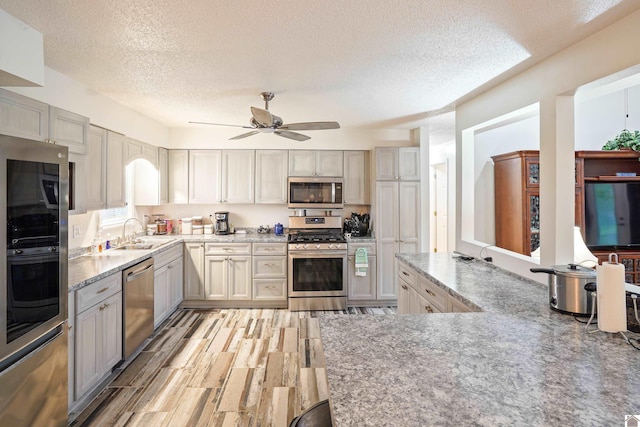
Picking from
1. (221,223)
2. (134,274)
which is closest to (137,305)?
(134,274)

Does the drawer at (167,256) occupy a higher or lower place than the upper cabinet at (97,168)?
Result: lower

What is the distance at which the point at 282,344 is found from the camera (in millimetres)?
3316

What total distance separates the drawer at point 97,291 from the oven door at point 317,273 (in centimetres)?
209

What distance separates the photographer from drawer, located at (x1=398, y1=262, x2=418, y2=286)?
8.95 ft

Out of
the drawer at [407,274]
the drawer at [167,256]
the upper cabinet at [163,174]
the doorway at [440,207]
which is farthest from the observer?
the doorway at [440,207]

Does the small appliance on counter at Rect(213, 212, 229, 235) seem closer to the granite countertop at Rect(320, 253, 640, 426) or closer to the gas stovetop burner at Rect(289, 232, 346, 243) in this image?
the gas stovetop burner at Rect(289, 232, 346, 243)

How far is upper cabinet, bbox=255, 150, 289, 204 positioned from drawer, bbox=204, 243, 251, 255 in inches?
28.8

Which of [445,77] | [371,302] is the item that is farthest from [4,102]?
[371,302]

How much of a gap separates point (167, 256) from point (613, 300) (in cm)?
388

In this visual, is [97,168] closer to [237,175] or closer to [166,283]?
[166,283]

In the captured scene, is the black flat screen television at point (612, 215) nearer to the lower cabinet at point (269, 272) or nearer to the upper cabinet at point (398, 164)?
the upper cabinet at point (398, 164)

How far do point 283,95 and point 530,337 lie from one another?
272 centimetres

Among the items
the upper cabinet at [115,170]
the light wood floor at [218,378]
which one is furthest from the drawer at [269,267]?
the upper cabinet at [115,170]

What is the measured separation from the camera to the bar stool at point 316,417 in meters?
1.11
